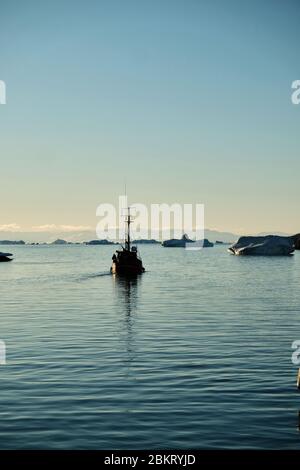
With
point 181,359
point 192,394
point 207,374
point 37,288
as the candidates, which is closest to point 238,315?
point 181,359

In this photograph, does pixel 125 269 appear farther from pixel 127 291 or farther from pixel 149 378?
pixel 149 378

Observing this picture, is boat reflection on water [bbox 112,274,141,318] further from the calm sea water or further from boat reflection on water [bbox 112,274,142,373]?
the calm sea water

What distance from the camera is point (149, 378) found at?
2475 centimetres

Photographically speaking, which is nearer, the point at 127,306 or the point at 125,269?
the point at 127,306

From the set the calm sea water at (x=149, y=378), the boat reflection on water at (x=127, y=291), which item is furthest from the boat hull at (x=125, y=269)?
the calm sea water at (x=149, y=378)

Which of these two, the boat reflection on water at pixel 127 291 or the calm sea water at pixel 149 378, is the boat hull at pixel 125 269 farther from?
the calm sea water at pixel 149 378

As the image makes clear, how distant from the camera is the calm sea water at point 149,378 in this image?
17250 mm

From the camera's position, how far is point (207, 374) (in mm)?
25156

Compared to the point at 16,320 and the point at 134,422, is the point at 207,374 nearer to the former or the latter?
the point at 134,422

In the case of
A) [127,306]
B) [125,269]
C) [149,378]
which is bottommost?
[127,306]

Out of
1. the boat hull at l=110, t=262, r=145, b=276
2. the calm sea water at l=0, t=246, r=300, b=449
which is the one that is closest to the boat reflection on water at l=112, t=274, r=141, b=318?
the boat hull at l=110, t=262, r=145, b=276

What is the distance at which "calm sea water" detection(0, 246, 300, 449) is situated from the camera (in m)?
17.2

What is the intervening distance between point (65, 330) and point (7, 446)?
76.0ft

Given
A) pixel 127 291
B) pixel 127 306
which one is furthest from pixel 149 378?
pixel 127 291
